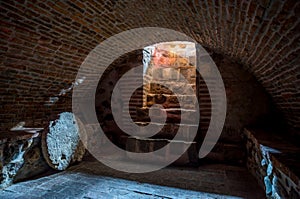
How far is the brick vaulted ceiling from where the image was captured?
64.2 inches

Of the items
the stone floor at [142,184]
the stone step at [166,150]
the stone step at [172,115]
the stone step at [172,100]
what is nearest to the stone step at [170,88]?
the stone step at [172,100]

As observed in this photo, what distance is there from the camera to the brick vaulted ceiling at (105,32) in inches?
64.2

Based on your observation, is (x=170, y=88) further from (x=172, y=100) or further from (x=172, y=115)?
(x=172, y=115)

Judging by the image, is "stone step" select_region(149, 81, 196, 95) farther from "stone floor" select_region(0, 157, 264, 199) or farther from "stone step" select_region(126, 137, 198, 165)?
"stone floor" select_region(0, 157, 264, 199)

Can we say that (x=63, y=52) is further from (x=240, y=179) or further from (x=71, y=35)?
(x=240, y=179)

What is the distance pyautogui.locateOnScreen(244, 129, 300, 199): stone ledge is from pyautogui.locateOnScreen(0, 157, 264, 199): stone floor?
32cm

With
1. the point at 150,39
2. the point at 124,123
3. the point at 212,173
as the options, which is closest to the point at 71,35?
the point at 150,39

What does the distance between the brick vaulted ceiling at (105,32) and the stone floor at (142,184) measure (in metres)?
1.09

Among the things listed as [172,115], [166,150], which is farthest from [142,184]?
[172,115]

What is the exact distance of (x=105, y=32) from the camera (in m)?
2.91

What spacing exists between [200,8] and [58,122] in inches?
116

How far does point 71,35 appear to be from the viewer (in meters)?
2.66

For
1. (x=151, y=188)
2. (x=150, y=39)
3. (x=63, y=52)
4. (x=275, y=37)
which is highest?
(x=150, y=39)

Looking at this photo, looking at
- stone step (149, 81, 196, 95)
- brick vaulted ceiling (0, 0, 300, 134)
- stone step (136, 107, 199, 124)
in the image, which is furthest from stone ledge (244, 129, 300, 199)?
stone step (149, 81, 196, 95)
